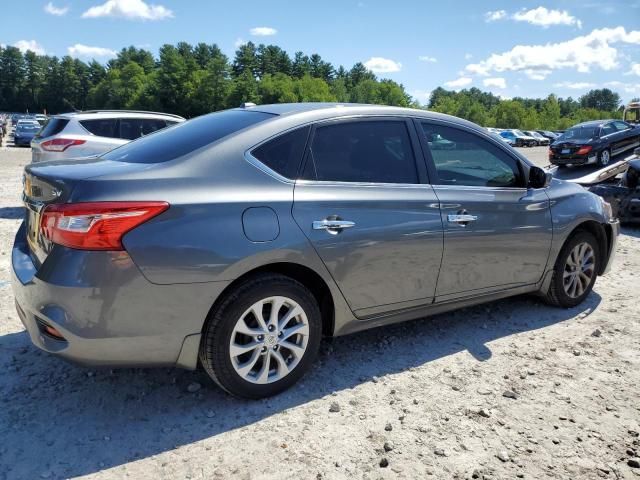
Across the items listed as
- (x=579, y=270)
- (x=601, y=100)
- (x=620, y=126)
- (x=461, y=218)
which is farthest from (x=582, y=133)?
(x=601, y=100)

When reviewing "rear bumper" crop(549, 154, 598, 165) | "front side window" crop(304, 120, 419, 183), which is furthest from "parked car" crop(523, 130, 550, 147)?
"front side window" crop(304, 120, 419, 183)

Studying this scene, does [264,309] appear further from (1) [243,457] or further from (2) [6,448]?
(2) [6,448]

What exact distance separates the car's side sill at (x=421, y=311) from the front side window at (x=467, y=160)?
0.84m

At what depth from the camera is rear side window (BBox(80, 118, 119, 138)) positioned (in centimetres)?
891

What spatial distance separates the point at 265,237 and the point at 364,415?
1.15 meters

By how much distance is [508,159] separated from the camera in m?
4.29

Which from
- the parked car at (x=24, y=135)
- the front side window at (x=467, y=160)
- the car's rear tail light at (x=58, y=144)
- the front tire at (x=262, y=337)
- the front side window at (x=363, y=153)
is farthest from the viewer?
the parked car at (x=24, y=135)

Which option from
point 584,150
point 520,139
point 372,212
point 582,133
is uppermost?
point 520,139

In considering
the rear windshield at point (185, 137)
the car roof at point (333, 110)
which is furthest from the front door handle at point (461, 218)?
the rear windshield at point (185, 137)

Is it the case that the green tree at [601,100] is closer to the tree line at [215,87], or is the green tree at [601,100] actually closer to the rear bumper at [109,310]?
the tree line at [215,87]

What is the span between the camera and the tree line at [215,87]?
103m

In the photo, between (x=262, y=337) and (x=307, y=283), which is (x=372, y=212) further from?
(x=262, y=337)

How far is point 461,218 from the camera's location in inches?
149

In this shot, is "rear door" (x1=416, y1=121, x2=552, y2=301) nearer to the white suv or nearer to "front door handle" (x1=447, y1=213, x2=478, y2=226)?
"front door handle" (x1=447, y1=213, x2=478, y2=226)
